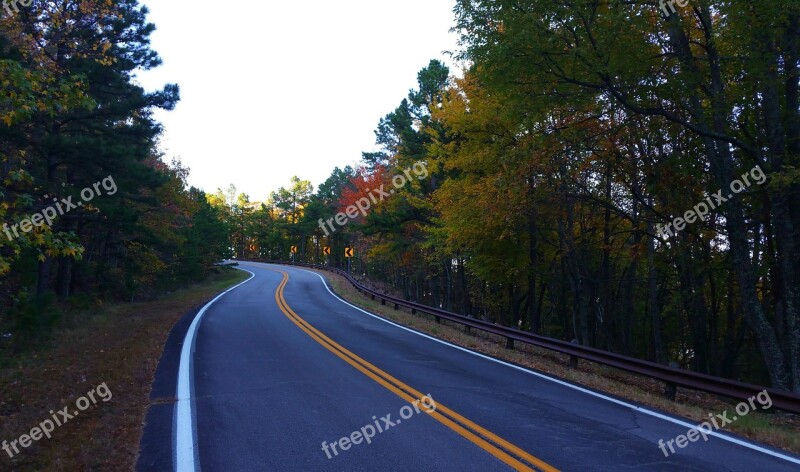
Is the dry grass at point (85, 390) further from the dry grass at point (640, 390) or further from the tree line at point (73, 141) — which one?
the dry grass at point (640, 390)

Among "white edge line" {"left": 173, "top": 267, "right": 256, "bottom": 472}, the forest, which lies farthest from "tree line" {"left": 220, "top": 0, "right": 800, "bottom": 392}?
"white edge line" {"left": 173, "top": 267, "right": 256, "bottom": 472}

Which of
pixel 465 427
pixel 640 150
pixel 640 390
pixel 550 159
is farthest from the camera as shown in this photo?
pixel 550 159

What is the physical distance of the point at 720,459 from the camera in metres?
5.63

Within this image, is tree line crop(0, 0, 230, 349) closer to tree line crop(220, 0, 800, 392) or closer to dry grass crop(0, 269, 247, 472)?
dry grass crop(0, 269, 247, 472)

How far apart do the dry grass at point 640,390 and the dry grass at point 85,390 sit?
7.34 meters

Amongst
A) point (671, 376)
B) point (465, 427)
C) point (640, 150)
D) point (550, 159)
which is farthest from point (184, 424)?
point (640, 150)

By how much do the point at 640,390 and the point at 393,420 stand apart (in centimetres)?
540

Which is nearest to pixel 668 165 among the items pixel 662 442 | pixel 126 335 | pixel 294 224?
pixel 662 442

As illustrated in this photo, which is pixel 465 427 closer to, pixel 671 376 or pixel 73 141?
pixel 671 376

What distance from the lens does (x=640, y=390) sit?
31.3ft

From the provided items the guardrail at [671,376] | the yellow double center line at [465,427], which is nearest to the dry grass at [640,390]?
the guardrail at [671,376]

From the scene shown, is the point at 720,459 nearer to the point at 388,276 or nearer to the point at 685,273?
the point at 685,273

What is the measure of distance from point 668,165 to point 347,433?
39.3 feet

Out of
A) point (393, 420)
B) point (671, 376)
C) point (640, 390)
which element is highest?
point (393, 420)
